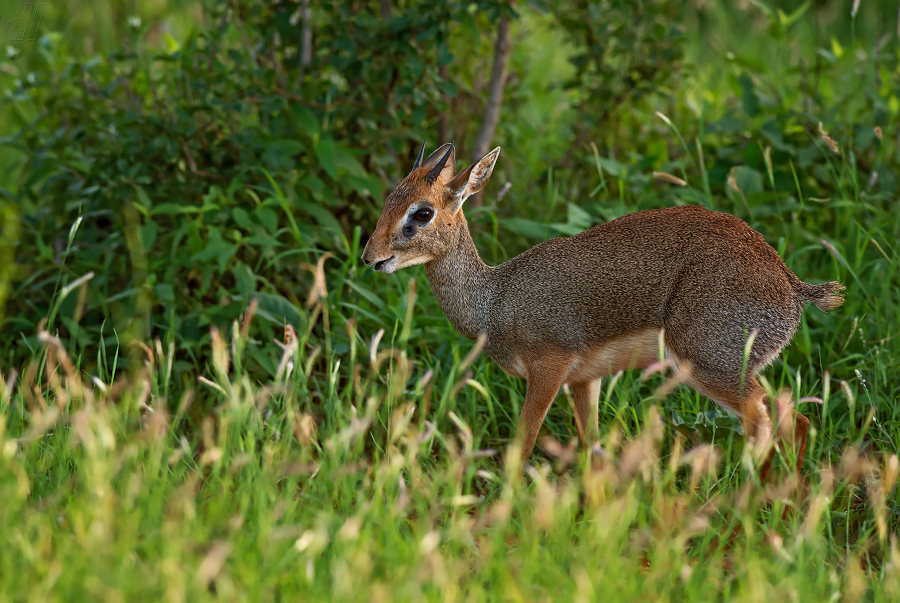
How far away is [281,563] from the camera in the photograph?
243 cm

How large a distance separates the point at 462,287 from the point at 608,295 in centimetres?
57

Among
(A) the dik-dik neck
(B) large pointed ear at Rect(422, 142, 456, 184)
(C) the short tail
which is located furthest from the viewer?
(A) the dik-dik neck

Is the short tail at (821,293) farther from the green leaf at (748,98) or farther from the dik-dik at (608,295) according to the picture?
the green leaf at (748,98)

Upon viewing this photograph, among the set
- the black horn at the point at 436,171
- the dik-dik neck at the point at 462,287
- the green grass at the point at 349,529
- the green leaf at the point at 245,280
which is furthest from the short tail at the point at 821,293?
the green leaf at the point at 245,280

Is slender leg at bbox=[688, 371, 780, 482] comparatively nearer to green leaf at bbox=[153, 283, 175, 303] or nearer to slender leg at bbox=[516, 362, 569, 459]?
slender leg at bbox=[516, 362, 569, 459]

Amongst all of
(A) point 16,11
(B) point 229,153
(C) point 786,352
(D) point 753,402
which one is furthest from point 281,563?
(A) point 16,11

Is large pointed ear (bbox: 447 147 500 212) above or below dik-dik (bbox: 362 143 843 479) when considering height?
above

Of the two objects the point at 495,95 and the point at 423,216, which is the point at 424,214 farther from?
the point at 495,95

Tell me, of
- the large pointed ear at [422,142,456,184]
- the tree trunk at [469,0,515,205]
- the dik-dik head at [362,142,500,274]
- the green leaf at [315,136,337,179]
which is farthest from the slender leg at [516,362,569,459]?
the tree trunk at [469,0,515,205]

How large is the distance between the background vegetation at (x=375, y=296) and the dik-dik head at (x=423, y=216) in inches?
7.7

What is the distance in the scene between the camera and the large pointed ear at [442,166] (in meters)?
3.73

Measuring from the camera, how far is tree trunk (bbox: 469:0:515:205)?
5.36 metres

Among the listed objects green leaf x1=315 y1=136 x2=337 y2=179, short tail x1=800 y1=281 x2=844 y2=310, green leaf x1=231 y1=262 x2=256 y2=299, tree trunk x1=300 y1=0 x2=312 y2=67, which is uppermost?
tree trunk x1=300 y1=0 x2=312 y2=67

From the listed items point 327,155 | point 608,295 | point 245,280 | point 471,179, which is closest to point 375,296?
point 245,280
